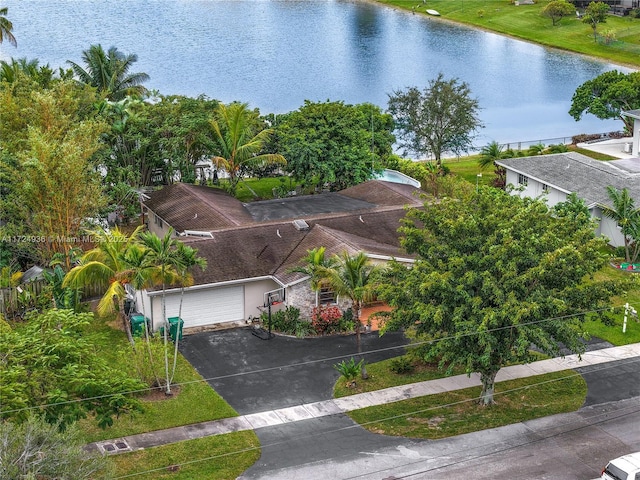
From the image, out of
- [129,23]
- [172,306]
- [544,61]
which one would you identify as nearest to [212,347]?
[172,306]

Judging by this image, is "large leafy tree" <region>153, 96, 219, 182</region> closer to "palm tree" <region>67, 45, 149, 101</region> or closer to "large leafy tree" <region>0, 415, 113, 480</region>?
"palm tree" <region>67, 45, 149, 101</region>

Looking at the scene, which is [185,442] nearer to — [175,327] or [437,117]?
[175,327]

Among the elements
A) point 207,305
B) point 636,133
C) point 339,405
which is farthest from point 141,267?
point 636,133

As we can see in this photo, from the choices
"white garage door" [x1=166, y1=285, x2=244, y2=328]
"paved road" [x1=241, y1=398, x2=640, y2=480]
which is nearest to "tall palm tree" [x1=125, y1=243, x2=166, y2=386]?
"white garage door" [x1=166, y1=285, x2=244, y2=328]

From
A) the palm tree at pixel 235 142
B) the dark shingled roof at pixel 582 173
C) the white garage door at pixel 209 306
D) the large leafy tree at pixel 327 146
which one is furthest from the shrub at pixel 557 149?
the white garage door at pixel 209 306

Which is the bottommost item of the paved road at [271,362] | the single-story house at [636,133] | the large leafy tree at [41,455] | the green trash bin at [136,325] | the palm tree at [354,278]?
the paved road at [271,362]

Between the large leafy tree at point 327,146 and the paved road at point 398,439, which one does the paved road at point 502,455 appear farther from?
the large leafy tree at point 327,146
